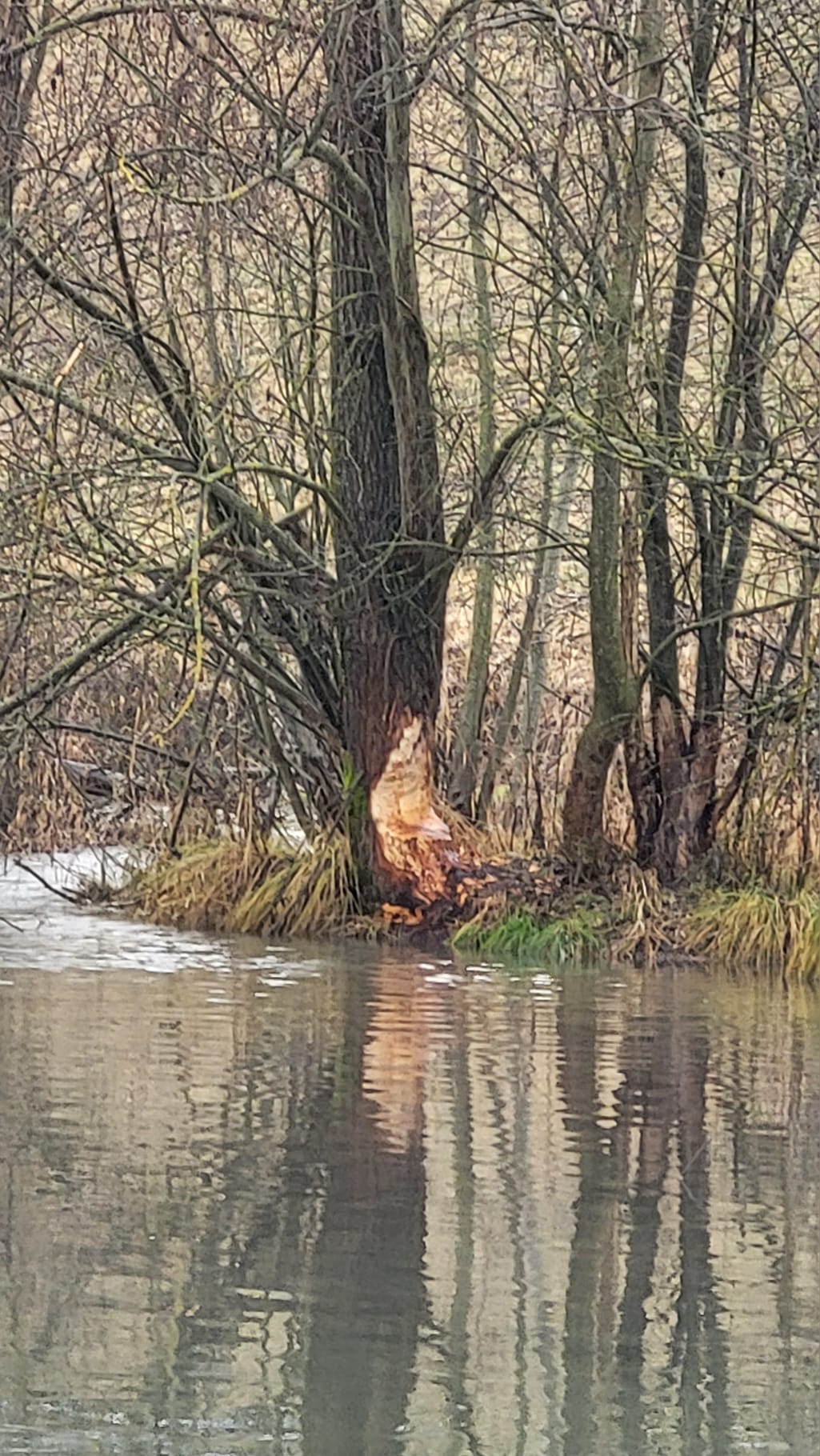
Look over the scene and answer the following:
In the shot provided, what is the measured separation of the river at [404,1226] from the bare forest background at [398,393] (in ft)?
9.78

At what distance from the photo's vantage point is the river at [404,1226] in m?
5.15

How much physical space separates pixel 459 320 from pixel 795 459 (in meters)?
3.75

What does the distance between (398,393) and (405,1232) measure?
8.84 m

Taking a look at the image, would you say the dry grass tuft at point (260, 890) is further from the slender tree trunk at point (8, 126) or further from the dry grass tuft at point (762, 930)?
the slender tree trunk at point (8, 126)

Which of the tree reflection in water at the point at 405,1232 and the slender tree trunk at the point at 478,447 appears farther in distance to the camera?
the slender tree trunk at the point at 478,447

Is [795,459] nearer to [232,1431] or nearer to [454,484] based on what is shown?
[454,484]

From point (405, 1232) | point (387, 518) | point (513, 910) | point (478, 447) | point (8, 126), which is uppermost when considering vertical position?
point (8, 126)

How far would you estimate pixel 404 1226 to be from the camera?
6.82 metres

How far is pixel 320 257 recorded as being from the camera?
15.4 meters

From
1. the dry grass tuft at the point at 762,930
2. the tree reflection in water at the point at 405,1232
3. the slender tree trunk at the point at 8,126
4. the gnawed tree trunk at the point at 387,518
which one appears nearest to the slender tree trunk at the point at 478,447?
the gnawed tree trunk at the point at 387,518

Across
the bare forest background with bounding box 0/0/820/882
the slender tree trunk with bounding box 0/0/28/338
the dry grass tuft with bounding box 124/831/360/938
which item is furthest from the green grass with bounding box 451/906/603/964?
the slender tree trunk with bounding box 0/0/28/338

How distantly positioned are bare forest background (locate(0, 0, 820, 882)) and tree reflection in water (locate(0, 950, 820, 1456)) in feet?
10.4

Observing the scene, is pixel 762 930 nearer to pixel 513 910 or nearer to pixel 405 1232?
pixel 513 910

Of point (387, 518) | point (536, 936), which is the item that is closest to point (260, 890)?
point (536, 936)
